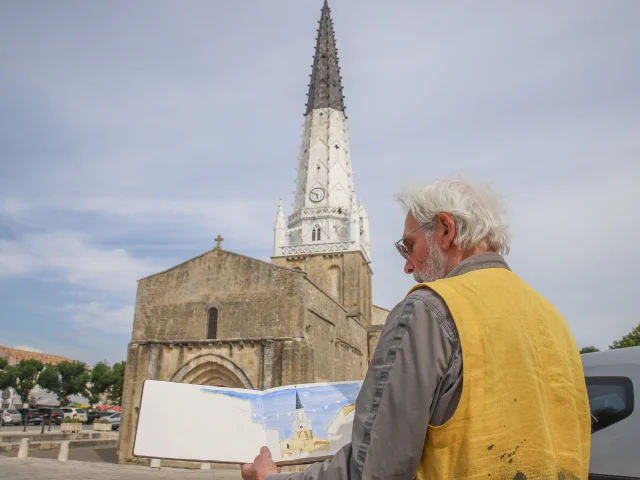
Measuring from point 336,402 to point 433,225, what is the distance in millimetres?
2293

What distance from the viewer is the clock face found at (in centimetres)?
3610

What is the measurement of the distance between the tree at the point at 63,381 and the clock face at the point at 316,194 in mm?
33769

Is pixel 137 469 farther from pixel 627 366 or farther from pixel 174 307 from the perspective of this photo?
pixel 627 366

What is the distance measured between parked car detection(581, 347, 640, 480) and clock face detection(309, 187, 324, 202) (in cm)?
3261

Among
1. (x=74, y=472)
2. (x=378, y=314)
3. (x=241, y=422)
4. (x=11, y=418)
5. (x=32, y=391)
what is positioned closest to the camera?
(x=241, y=422)

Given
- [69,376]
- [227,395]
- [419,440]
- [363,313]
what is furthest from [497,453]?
[69,376]

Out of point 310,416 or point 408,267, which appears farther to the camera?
point 310,416

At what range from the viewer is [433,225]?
6.40 ft

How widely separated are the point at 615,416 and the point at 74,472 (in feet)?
43.7

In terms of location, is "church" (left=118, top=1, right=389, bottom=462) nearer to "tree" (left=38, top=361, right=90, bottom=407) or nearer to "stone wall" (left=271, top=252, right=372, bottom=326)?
"stone wall" (left=271, top=252, right=372, bottom=326)

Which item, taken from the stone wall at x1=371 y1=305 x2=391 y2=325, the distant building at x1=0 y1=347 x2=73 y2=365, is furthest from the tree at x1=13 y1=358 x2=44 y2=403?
the stone wall at x1=371 y1=305 x2=391 y2=325

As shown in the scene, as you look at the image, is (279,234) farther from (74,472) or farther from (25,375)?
(25,375)

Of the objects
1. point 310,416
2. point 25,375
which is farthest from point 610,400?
point 25,375

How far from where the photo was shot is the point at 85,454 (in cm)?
2088
